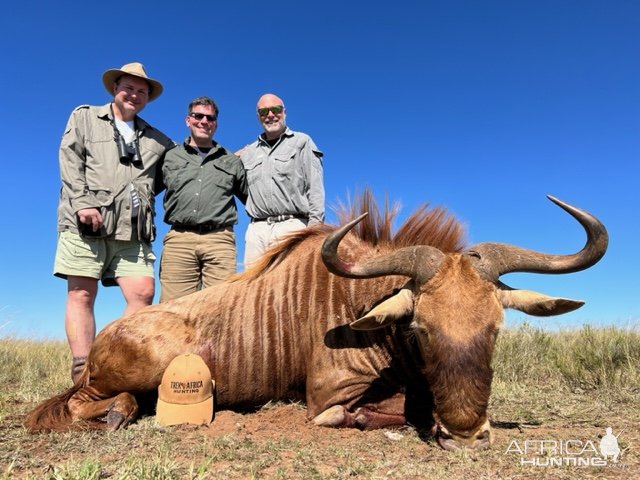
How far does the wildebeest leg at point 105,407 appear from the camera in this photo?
13.3 feet

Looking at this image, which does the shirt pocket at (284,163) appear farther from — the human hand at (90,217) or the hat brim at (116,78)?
the human hand at (90,217)

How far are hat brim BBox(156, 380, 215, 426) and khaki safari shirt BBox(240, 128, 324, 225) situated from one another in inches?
106

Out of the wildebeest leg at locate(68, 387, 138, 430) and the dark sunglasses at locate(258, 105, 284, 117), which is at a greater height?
the dark sunglasses at locate(258, 105, 284, 117)

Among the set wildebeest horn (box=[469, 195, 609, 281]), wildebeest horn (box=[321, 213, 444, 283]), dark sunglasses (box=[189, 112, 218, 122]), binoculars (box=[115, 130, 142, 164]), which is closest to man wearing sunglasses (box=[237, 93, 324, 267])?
dark sunglasses (box=[189, 112, 218, 122])

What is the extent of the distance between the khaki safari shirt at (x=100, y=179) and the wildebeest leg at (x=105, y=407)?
161 centimetres

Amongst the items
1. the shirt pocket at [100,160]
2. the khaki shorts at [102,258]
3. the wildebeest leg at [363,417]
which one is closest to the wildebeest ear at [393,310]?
the wildebeest leg at [363,417]

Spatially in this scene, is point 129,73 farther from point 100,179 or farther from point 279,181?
point 279,181

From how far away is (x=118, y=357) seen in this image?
4.38 meters

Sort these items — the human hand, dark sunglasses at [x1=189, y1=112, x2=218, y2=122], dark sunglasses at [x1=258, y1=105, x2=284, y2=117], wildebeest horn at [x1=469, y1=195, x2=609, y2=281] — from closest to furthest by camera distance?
wildebeest horn at [x1=469, y1=195, x2=609, y2=281]
the human hand
dark sunglasses at [x1=189, y1=112, x2=218, y2=122]
dark sunglasses at [x1=258, y1=105, x2=284, y2=117]

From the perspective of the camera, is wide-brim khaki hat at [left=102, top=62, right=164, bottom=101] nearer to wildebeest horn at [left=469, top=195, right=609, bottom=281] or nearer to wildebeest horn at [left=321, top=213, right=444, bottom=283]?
wildebeest horn at [left=321, top=213, right=444, bottom=283]

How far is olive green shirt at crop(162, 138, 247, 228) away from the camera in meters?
6.02

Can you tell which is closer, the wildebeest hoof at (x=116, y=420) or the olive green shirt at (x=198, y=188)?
the wildebeest hoof at (x=116, y=420)

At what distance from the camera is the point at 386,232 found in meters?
4.65

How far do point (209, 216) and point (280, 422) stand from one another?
9.06ft
